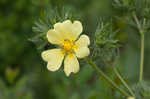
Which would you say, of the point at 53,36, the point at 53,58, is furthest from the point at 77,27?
the point at 53,58

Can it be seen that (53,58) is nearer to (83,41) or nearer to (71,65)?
(71,65)

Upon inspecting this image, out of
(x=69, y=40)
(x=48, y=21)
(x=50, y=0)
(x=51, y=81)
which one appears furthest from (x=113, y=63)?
(x=51, y=81)

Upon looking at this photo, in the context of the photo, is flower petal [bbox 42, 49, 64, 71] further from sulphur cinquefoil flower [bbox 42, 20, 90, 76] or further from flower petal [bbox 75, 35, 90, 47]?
flower petal [bbox 75, 35, 90, 47]

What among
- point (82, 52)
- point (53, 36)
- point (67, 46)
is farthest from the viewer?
point (67, 46)

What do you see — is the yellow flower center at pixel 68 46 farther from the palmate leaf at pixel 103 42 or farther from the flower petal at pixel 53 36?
the palmate leaf at pixel 103 42

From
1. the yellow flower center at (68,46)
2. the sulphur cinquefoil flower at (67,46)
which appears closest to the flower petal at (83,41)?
the sulphur cinquefoil flower at (67,46)

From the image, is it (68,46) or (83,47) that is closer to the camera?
(83,47)

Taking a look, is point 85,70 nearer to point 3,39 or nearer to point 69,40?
point 69,40
